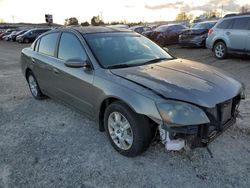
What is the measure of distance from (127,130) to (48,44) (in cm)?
278

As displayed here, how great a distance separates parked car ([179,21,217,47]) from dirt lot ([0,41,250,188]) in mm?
10054

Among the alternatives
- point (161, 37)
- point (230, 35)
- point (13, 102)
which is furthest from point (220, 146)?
point (161, 37)

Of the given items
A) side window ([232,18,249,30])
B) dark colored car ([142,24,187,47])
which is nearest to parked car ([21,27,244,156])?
side window ([232,18,249,30])

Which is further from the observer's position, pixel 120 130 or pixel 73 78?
pixel 73 78

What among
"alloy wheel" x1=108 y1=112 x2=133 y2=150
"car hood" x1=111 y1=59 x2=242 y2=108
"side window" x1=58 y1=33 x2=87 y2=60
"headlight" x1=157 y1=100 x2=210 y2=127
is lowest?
"alloy wheel" x1=108 y1=112 x2=133 y2=150

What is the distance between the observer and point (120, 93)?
3207 mm

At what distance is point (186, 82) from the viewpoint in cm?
320

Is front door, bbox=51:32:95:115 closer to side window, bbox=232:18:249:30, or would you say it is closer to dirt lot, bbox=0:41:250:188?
dirt lot, bbox=0:41:250:188

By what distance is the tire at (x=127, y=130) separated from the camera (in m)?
3.10

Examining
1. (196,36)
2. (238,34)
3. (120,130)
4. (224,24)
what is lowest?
(120,130)

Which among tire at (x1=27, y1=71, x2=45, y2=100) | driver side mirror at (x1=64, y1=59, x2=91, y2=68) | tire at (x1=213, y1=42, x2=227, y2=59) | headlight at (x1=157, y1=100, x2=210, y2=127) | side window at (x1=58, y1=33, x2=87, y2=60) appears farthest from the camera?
tire at (x1=213, y1=42, x2=227, y2=59)

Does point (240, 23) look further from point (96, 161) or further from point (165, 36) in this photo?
point (96, 161)

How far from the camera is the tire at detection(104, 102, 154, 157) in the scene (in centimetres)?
310

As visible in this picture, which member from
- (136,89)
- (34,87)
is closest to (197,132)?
(136,89)
